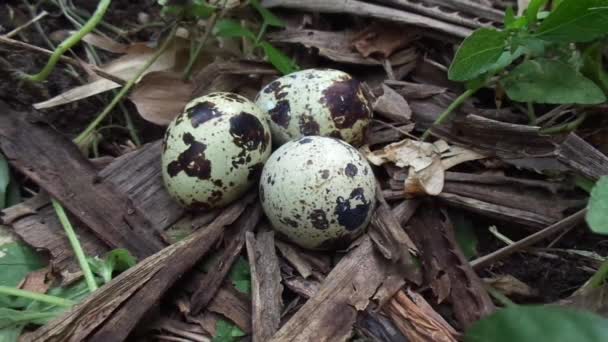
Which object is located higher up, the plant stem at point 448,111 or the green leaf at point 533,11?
the green leaf at point 533,11

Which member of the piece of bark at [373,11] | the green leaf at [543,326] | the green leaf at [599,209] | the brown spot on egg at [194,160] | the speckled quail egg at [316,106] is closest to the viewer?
the green leaf at [543,326]

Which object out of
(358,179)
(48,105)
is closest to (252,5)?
(48,105)

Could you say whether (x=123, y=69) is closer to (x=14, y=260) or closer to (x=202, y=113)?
(x=202, y=113)

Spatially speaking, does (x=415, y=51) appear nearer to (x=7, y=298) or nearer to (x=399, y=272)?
(x=399, y=272)

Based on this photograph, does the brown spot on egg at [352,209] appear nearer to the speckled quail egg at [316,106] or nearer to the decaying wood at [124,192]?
the speckled quail egg at [316,106]

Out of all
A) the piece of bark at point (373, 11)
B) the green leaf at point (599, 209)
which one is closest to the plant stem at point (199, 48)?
the piece of bark at point (373, 11)

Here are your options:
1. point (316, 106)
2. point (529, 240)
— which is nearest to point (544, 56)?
point (529, 240)

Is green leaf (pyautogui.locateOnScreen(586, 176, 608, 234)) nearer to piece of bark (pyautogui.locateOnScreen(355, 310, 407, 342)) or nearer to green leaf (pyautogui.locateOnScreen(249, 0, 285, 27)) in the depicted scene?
piece of bark (pyautogui.locateOnScreen(355, 310, 407, 342))

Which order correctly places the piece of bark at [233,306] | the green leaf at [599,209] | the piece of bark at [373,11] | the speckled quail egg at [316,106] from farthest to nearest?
the piece of bark at [373,11]
the speckled quail egg at [316,106]
the piece of bark at [233,306]
the green leaf at [599,209]
